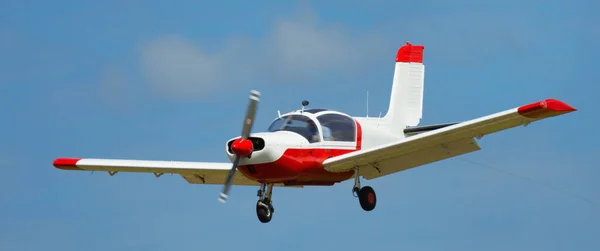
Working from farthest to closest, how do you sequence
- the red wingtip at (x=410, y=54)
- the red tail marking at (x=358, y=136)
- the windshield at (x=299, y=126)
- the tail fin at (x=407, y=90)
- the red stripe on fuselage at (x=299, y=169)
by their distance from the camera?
the red wingtip at (x=410, y=54), the tail fin at (x=407, y=90), the red tail marking at (x=358, y=136), the windshield at (x=299, y=126), the red stripe on fuselage at (x=299, y=169)

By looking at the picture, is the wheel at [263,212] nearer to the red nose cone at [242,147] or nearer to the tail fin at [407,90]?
the red nose cone at [242,147]

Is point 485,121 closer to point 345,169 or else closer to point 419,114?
point 345,169

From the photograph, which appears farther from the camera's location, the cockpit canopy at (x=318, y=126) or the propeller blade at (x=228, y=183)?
the cockpit canopy at (x=318, y=126)

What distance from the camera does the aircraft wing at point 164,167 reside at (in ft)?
120

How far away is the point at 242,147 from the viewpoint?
32.8 meters

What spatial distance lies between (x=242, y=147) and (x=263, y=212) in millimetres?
2275

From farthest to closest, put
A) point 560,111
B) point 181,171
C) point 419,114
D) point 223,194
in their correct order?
point 419,114
point 181,171
point 223,194
point 560,111

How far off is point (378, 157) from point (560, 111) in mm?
5556

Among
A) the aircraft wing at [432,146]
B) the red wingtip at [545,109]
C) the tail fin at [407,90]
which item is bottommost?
the aircraft wing at [432,146]

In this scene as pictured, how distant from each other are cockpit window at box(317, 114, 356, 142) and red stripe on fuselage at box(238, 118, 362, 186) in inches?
10.3

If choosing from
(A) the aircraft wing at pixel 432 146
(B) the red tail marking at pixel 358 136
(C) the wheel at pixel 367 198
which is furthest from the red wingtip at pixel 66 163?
(C) the wheel at pixel 367 198

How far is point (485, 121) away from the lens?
32.4 m

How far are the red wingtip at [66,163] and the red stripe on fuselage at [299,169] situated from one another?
6.29m

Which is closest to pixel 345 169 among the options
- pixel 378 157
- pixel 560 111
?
pixel 378 157
